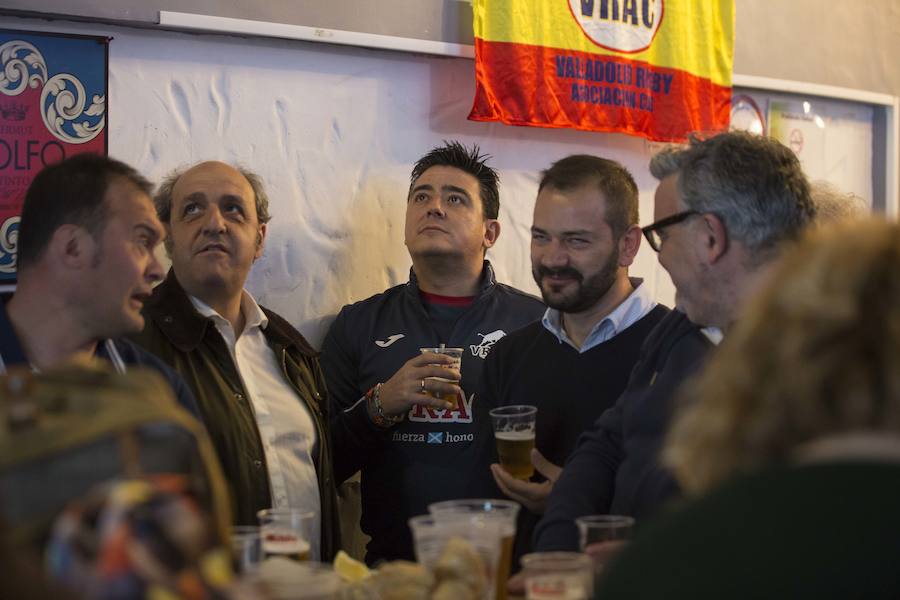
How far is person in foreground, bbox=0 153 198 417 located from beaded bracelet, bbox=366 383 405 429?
3.21 ft

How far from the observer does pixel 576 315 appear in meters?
3.09

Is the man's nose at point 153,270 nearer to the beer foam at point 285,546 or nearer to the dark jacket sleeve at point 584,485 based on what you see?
the beer foam at point 285,546

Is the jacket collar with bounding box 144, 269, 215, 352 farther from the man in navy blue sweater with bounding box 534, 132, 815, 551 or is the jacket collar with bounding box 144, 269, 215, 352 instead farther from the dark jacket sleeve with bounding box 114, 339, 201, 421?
the man in navy blue sweater with bounding box 534, 132, 815, 551

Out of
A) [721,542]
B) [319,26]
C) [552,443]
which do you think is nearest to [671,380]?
[552,443]

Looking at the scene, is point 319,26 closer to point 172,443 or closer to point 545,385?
point 545,385

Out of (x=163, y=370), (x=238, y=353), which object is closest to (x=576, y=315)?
(x=238, y=353)

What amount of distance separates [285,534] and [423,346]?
1.66 metres

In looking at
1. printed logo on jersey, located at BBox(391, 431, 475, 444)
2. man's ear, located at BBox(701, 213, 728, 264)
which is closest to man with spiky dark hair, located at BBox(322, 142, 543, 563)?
printed logo on jersey, located at BBox(391, 431, 475, 444)

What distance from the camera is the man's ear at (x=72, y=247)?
2.32 m

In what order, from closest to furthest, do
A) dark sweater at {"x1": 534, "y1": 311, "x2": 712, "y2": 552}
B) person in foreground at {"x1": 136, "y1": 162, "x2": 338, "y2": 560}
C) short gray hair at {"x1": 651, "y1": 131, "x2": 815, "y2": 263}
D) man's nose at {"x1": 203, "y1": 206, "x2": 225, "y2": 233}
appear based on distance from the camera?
dark sweater at {"x1": 534, "y1": 311, "x2": 712, "y2": 552} → short gray hair at {"x1": 651, "y1": 131, "x2": 815, "y2": 263} → person in foreground at {"x1": 136, "y1": 162, "x2": 338, "y2": 560} → man's nose at {"x1": 203, "y1": 206, "x2": 225, "y2": 233}

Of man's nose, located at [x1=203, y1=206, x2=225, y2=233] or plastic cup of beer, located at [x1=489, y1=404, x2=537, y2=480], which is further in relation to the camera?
man's nose, located at [x1=203, y1=206, x2=225, y2=233]

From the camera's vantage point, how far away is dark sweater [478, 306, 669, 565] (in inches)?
115

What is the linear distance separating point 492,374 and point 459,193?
0.87 metres

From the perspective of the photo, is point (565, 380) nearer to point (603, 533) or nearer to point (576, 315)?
point (576, 315)
